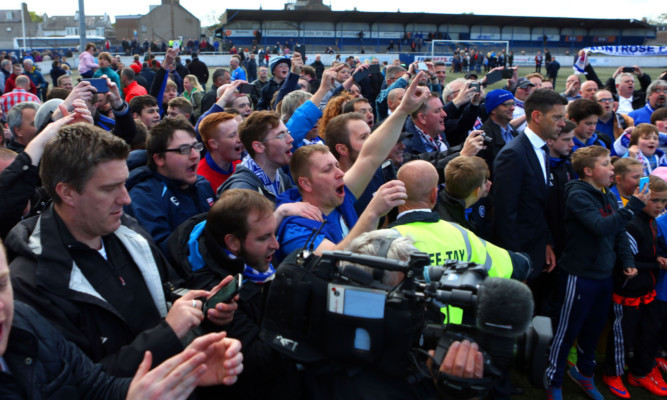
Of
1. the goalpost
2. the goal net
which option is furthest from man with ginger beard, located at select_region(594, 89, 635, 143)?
the goalpost

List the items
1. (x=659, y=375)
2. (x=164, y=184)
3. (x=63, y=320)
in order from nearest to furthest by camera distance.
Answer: (x=63, y=320) → (x=164, y=184) → (x=659, y=375)

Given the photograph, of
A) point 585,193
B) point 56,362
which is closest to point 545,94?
point 585,193

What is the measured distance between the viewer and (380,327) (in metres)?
1.61

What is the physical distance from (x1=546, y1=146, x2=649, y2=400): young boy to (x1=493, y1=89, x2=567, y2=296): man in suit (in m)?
0.19

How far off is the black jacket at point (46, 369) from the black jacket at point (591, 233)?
3288 mm

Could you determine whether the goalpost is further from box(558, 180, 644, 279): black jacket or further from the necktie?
box(558, 180, 644, 279): black jacket

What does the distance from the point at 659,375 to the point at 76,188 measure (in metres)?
4.52

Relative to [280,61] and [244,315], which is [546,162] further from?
[280,61]

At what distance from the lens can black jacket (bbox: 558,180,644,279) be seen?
374 centimetres

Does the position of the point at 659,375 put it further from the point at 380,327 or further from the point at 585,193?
the point at 380,327

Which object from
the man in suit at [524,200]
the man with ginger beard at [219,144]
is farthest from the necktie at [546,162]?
the man with ginger beard at [219,144]

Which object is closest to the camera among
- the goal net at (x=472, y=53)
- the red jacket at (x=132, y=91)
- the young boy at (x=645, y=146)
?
the young boy at (x=645, y=146)

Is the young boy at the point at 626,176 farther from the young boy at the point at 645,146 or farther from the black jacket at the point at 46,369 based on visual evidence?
the black jacket at the point at 46,369

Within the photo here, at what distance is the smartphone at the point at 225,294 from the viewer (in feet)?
6.45
